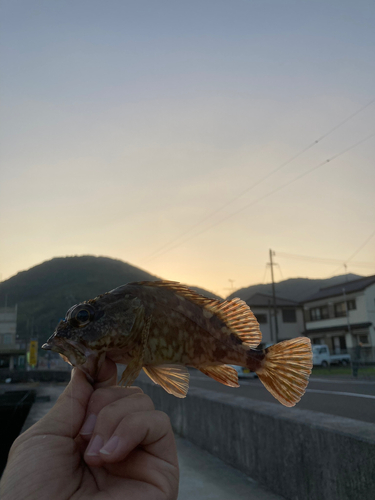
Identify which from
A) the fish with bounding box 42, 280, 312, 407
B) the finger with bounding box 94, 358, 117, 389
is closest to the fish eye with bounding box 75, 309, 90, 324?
the fish with bounding box 42, 280, 312, 407

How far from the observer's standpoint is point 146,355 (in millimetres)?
1312

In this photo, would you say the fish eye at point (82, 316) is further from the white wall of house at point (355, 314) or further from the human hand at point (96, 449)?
the white wall of house at point (355, 314)

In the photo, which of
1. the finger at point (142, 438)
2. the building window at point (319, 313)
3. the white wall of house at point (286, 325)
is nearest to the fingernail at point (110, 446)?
the finger at point (142, 438)

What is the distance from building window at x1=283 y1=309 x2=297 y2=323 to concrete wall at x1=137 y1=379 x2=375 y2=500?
162 feet

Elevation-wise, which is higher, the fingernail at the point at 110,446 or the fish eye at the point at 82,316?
the fish eye at the point at 82,316

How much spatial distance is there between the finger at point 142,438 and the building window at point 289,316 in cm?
5472

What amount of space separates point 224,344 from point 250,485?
4.44 meters

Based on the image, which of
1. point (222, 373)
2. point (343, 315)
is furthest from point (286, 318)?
point (222, 373)

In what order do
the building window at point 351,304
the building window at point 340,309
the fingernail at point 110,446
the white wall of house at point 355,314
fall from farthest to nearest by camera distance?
the building window at point 340,309 < the building window at point 351,304 < the white wall of house at point 355,314 < the fingernail at point 110,446

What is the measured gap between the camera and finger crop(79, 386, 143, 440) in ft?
4.96

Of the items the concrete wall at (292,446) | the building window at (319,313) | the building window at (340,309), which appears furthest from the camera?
the building window at (319,313)

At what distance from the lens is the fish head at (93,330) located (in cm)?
126

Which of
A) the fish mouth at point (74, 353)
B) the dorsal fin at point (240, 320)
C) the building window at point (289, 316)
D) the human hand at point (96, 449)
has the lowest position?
the human hand at point (96, 449)

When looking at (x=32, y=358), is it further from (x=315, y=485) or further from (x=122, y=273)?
(x=315, y=485)
